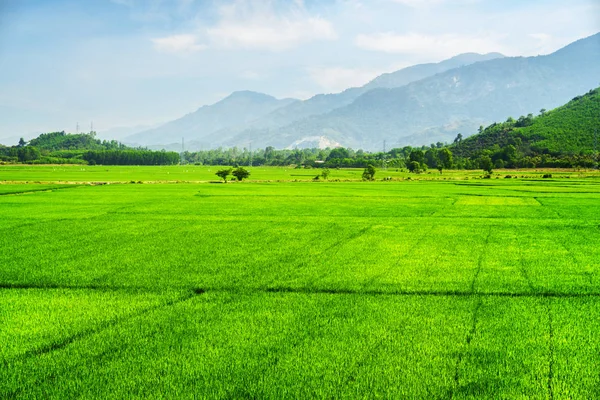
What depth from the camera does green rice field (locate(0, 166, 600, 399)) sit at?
7.59 m

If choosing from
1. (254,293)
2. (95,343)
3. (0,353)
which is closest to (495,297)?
(254,293)

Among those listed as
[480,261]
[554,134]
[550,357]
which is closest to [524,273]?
[480,261]

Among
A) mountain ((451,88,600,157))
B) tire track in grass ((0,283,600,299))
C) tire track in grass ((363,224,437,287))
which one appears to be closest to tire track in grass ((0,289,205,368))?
tire track in grass ((0,283,600,299))

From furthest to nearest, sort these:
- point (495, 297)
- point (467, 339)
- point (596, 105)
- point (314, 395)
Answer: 1. point (596, 105)
2. point (495, 297)
3. point (467, 339)
4. point (314, 395)

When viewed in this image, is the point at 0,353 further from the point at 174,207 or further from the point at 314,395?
the point at 174,207

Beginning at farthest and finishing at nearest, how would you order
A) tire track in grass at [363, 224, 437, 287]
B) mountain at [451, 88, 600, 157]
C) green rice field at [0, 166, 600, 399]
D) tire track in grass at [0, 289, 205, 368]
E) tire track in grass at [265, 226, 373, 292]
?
mountain at [451, 88, 600, 157] → tire track in grass at [265, 226, 373, 292] → tire track in grass at [363, 224, 437, 287] → tire track in grass at [0, 289, 205, 368] → green rice field at [0, 166, 600, 399]

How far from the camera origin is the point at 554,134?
14500 cm

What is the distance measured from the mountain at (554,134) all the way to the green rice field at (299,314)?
421ft

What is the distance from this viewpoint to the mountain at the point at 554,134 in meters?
134

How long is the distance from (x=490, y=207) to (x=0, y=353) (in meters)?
36.0

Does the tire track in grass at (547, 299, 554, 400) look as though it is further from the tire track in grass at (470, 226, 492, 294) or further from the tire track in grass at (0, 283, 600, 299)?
the tire track in grass at (470, 226, 492, 294)

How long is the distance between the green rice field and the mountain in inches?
5055

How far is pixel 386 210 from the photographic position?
35469 millimetres

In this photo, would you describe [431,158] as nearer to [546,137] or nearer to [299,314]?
[546,137]
